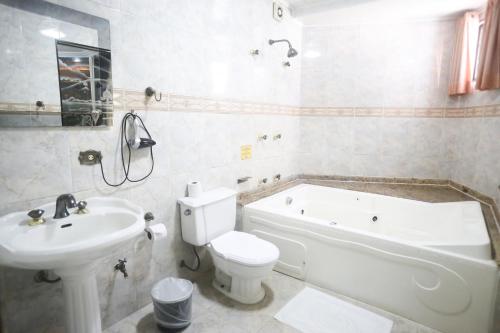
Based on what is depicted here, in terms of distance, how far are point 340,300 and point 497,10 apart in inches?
97.2

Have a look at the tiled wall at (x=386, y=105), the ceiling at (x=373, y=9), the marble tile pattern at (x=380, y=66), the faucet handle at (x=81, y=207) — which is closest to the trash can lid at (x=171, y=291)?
the faucet handle at (x=81, y=207)

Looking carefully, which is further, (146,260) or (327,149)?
(327,149)

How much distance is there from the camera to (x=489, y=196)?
2.33 m

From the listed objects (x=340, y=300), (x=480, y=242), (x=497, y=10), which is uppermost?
(x=497, y=10)

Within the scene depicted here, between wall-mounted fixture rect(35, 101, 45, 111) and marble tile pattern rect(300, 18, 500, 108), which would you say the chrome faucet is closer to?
wall-mounted fixture rect(35, 101, 45, 111)

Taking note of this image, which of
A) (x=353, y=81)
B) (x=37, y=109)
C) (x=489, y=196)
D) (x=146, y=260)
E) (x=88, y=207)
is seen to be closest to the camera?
(x=37, y=109)

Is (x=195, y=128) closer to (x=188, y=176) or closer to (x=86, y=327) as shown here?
(x=188, y=176)

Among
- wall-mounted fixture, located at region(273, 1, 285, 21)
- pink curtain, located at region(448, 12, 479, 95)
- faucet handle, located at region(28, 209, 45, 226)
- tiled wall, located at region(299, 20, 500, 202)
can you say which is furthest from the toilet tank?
pink curtain, located at region(448, 12, 479, 95)

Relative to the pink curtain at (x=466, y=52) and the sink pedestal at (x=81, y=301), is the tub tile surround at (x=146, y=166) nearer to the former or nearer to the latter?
the sink pedestal at (x=81, y=301)

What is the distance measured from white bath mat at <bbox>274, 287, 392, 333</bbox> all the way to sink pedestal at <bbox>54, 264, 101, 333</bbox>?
1085 millimetres

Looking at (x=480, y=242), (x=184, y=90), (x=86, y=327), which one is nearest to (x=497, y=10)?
(x=480, y=242)

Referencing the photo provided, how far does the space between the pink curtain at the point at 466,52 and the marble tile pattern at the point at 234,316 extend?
2.21m

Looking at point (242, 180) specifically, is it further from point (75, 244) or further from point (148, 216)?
point (75, 244)

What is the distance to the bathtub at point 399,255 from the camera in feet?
5.26
